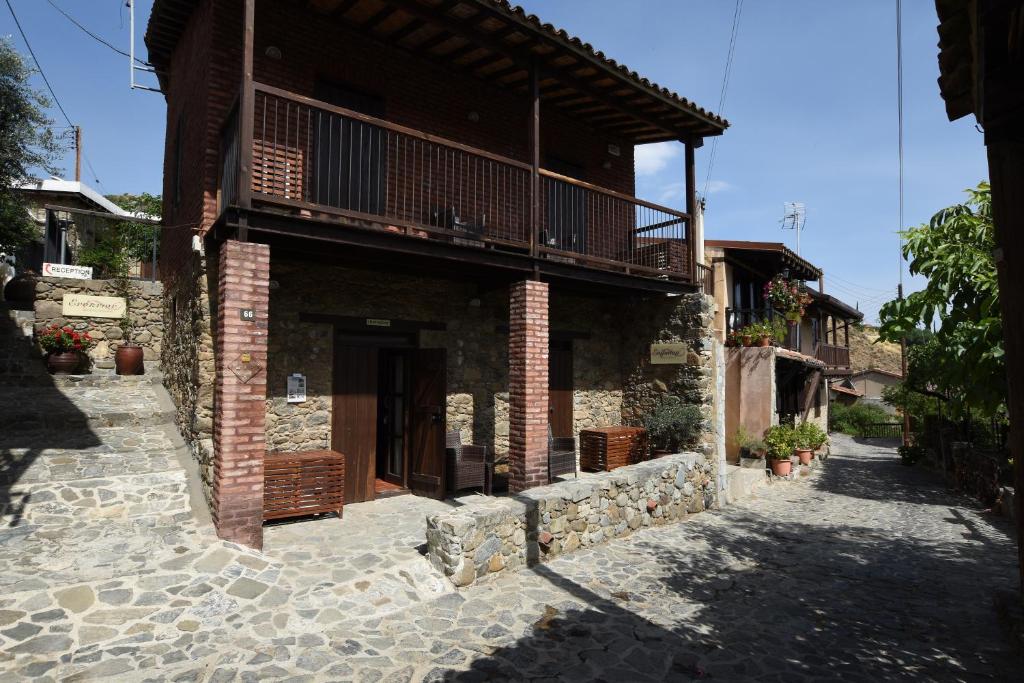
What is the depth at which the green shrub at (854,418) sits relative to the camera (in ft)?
96.8

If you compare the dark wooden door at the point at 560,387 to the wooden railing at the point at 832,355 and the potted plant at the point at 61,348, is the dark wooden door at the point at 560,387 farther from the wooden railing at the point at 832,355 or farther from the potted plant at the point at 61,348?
the wooden railing at the point at 832,355

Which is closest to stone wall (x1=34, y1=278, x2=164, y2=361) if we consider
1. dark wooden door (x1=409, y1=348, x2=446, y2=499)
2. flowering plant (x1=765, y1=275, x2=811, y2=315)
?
dark wooden door (x1=409, y1=348, x2=446, y2=499)

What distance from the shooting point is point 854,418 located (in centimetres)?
2995

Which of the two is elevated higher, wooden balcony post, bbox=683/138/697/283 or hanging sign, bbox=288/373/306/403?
wooden balcony post, bbox=683/138/697/283

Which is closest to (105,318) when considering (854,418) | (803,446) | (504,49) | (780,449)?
(504,49)

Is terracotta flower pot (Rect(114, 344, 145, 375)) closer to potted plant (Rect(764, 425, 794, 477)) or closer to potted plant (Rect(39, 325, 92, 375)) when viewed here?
potted plant (Rect(39, 325, 92, 375))

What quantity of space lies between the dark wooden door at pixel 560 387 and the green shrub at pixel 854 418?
24.9m

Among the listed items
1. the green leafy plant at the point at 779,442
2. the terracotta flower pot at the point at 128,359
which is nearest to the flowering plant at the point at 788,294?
the green leafy plant at the point at 779,442

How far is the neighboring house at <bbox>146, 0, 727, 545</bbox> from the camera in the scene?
6.09 metres

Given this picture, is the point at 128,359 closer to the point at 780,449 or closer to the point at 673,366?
the point at 673,366

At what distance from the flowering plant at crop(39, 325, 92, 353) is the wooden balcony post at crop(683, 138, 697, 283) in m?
11.1

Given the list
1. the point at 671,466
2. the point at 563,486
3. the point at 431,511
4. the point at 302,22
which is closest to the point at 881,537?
the point at 671,466

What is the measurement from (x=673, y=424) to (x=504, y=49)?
21.7ft

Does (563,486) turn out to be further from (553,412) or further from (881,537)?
(881,537)
